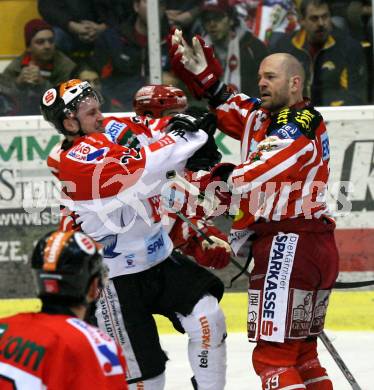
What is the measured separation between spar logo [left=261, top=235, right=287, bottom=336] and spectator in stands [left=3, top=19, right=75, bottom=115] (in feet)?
9.50

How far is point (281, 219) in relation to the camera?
4.49 meters

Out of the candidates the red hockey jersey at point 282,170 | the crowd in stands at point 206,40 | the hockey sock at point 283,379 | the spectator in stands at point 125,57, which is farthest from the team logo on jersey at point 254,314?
the spectator in stands at point 125,57

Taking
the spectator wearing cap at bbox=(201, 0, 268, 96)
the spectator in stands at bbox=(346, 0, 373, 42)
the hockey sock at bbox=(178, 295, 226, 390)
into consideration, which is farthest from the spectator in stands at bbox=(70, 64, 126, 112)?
the hockey sock at bbox=(178, 295, 226, 390)

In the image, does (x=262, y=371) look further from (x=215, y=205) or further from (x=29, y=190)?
(x=29, y=190)

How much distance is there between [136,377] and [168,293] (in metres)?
0.36

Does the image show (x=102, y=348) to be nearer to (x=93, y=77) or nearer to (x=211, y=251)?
(x=211, y=251)

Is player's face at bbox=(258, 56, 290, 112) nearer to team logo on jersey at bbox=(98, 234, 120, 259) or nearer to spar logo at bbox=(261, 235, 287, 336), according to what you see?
spar logo at bbox=(261, 235, 287, 336)

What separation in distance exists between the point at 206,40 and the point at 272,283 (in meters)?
2.78

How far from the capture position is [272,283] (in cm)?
445

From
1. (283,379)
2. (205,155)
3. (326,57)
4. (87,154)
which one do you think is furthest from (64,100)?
(326,57)

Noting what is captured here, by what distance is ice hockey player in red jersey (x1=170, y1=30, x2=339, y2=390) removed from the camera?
14.2 ft

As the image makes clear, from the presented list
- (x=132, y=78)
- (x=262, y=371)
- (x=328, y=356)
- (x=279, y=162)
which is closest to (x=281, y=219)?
(x=279, y=162)

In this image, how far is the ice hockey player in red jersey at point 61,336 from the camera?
107 inches

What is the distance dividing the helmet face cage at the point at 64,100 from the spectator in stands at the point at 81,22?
2533 millimetres
